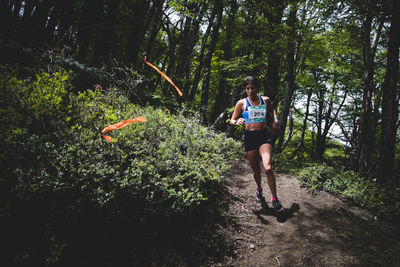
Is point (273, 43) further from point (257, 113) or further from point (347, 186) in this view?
point (347, 186)

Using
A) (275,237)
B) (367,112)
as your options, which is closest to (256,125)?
(275,237)

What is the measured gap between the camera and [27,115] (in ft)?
9.30

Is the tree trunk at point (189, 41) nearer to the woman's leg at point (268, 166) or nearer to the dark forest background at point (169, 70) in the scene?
the dark forest background at point (169, 70)

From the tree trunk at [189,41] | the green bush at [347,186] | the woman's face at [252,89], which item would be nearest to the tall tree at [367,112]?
the green bush at [347,186]

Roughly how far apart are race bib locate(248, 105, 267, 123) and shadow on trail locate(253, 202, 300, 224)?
5.99 feet

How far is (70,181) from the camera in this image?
229 centimetres

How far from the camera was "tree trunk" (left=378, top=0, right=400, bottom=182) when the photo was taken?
17.2ft

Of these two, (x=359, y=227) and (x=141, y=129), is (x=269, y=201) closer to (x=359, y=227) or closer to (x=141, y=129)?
(x=359, y=227)

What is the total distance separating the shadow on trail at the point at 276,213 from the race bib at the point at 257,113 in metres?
1.83

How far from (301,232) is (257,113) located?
225 centimetres

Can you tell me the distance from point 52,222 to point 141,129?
2.09 m

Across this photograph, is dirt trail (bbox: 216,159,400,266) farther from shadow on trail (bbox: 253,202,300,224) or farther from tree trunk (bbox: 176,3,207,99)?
tree trunk (bbox: 176,3,207,99)

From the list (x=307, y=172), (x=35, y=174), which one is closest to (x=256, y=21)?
(x=307, y=172)

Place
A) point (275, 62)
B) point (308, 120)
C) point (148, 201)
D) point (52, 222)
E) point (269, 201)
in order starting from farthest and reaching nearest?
1. point (308, 120)
2. point (275, 62)
3. point (269, 201)
4. point (148, 201)
5. point (52, 222)
